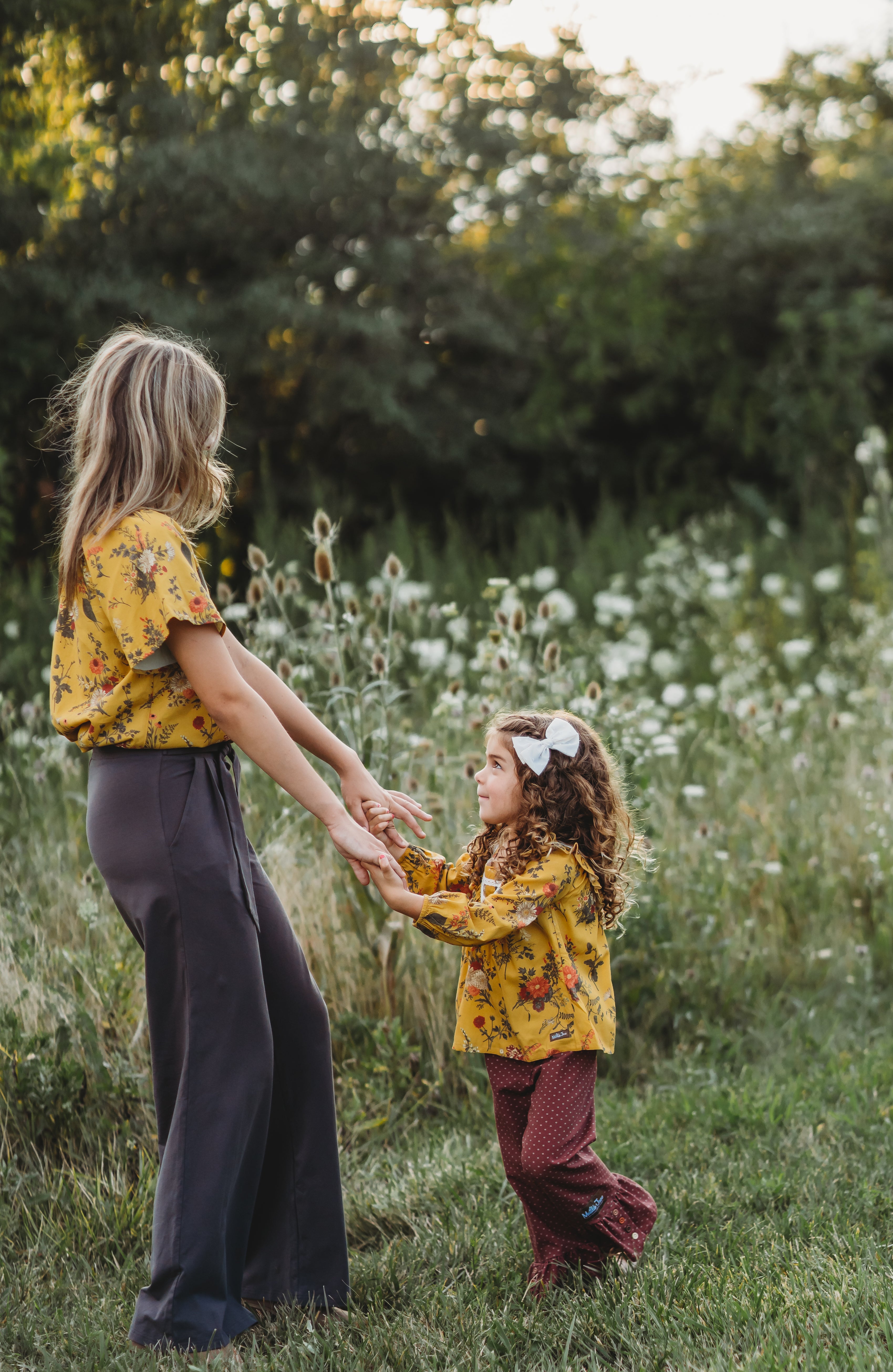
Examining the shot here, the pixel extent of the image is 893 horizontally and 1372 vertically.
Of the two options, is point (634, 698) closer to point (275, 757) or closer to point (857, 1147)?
point (857, 1147)

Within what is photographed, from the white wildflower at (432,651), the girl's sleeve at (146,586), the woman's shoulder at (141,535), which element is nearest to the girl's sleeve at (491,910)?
the girl's sleeve at (146,586)

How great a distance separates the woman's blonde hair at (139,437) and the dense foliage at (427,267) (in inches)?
229

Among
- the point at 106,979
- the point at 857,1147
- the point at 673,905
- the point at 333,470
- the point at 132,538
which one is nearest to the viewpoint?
the point at 132,538

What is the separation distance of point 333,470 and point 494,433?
5.18 ft

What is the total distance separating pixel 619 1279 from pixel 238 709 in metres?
1.45

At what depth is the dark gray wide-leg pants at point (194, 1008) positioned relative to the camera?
2.35 m

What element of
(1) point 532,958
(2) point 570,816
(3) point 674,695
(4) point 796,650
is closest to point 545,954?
(1) point 532,958

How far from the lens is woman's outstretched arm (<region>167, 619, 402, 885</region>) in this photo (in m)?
2.30

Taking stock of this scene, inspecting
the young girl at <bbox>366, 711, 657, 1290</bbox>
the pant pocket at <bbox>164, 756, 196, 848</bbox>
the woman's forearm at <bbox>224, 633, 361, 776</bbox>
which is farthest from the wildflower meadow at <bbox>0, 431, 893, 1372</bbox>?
the pant pocket at <bbox>164, 756, 196, 848</bbox>

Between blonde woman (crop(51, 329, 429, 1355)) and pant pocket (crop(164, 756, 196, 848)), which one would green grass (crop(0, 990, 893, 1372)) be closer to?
blonde woman (crop(51, 329, 429, 1355))

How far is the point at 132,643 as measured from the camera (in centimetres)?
227

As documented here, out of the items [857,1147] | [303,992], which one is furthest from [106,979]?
[857,1147]

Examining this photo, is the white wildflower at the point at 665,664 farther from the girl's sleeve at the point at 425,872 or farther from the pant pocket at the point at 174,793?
the pant pocket at the point at 174,793

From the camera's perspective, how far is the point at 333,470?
11.1m
